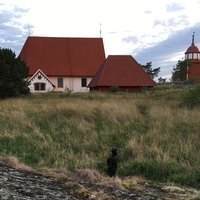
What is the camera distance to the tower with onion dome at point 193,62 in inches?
2729

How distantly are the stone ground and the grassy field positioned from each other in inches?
92.0

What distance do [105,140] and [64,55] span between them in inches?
1861

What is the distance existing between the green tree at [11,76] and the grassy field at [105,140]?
16057 mm

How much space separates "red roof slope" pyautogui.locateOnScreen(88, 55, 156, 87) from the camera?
47688mm

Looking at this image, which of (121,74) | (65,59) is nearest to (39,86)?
(65,59)

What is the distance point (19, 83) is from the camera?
116 ft

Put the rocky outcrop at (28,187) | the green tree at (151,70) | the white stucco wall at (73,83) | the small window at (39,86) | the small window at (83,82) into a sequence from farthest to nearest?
1. the green tree at (151,70)
2. the small window at (83,82)
3. the white stucco wall at (73,83)
4. the small window at (39,86)
5. the rocky outcrop at (28,187)

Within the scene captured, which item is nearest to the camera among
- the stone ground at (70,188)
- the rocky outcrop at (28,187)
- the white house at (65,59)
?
the rocky outcrop at (28,187)

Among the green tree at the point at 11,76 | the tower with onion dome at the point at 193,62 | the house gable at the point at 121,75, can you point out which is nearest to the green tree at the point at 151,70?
the tower with onion dome at the point at 193,62

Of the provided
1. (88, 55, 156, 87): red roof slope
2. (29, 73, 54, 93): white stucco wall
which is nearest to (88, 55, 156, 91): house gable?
(88, 55, 156, 87): red roof slope

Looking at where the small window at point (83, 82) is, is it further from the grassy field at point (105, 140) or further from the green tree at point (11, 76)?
the grassy field at point (105, 140)

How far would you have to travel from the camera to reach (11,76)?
35031 mm

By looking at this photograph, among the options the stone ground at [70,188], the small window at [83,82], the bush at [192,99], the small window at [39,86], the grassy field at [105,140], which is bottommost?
the grassy field at [105,140]

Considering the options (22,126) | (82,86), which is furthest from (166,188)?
(82,86)
